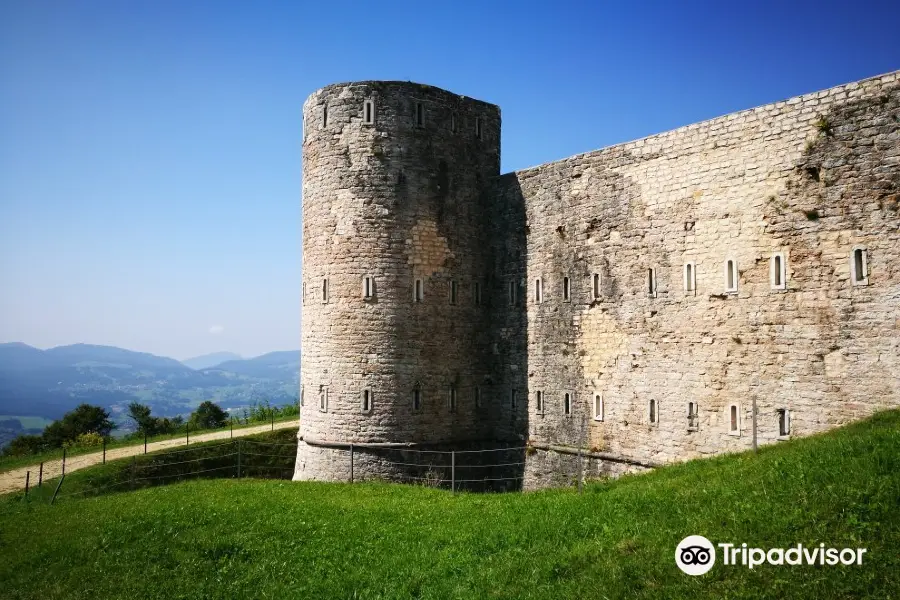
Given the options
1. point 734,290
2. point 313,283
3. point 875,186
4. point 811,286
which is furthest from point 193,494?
point 875,186

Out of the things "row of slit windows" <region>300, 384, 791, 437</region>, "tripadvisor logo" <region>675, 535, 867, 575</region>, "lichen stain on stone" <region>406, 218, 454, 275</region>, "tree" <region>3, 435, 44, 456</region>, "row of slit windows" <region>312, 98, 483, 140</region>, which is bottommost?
"tree" <region>3, 435, 44, 456</region>

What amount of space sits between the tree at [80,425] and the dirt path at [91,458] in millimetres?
10353

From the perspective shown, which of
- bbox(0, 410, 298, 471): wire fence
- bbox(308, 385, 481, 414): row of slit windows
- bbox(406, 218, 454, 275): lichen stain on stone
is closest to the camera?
bbox(308, 385, 481, 414): row of slit windows

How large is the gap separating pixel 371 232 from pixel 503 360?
582 centimetres

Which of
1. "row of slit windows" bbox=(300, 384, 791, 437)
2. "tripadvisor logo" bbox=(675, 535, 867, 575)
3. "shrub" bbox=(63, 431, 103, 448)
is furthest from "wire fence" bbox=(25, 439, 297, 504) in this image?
"tripadvisor logo" bbox=(675, 535, 867, 575)

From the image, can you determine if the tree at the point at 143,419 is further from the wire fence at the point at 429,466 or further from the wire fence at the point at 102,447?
the wire fence at the point at 429,466

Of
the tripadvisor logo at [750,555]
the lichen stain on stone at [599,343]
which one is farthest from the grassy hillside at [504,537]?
the lichen stain on stone at [599,343]

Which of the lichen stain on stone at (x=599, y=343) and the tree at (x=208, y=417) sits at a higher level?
the lichen stain on stone at (x=599, y=343)

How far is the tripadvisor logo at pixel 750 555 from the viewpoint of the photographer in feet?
26.5

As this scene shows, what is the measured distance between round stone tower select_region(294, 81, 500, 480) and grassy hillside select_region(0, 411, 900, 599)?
14.6ft

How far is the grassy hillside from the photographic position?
28.1ft

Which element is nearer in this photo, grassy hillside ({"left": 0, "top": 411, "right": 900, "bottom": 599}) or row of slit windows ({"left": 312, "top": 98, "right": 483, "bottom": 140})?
grassy hillside ({"left": 0, "top": 411, "right": 900, "bottom": 599})

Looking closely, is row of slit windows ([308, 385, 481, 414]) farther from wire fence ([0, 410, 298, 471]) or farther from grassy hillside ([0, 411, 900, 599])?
wire fence ([0, 410, 298, 471])

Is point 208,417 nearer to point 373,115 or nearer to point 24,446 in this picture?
point 24,446
